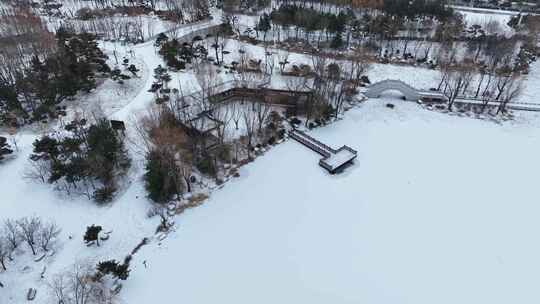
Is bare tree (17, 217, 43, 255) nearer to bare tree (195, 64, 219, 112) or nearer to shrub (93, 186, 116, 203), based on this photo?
shrub (93, 186, 116, 203)

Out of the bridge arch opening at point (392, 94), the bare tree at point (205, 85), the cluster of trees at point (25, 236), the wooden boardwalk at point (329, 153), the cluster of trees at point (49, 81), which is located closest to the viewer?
the cluster of trees at point (25, 236)

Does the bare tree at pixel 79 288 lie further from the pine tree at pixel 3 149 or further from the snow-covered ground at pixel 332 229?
the pine tree at pixel 3 149

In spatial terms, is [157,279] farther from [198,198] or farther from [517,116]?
[517,116]

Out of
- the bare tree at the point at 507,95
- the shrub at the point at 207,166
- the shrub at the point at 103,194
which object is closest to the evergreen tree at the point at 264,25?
the shrub at the point at 207,166

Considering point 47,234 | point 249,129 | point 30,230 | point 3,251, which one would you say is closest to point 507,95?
point 249,129

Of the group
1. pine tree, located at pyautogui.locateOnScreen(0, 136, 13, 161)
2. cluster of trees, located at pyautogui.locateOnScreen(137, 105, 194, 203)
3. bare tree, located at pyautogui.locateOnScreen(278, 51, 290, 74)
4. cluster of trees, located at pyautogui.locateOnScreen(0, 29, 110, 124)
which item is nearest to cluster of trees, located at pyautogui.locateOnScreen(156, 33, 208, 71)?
cluster of trees, located at pyautogui.locateOnScreen(0, 29, 110, 124)
